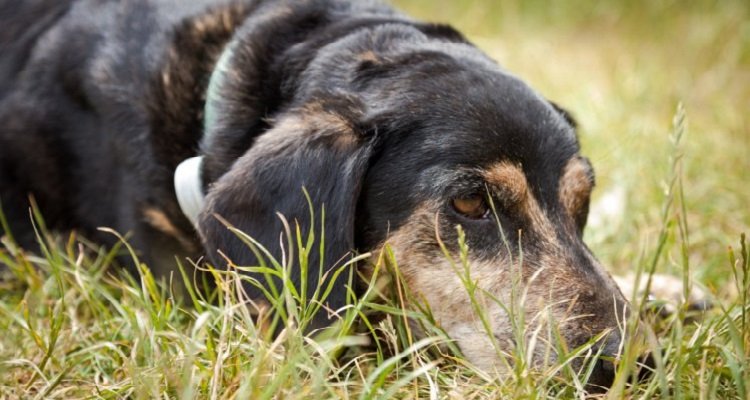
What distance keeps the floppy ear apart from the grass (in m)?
0.10

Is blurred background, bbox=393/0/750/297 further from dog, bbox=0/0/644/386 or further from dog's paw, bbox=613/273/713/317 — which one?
dog, bbox=0/0/644/386

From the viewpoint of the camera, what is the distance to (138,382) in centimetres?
224

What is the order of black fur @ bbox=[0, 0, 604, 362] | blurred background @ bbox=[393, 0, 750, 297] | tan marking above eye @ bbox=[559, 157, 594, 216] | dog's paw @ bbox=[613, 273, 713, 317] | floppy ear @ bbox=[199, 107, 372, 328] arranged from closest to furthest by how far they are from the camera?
floppy ear @ bbox=[199, 107, 372, 328] → black fur @ bbox=[0, 0, 604, 362] → tan marking above eye @ bbox=[559, 157, 594, 216] → dog's paw @ bbox=[613, 273, 713, 317] → blurred background @ bbox=[393, 0, 750, 297]

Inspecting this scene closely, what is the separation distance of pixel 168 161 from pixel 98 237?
618mm

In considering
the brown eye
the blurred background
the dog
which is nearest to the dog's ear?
the dog

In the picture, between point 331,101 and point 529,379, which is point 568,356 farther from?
point 331,101

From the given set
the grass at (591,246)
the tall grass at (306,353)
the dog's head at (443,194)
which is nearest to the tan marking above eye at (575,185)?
the dog's head at (443,194)

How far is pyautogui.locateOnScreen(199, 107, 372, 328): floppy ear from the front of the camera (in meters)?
2.67

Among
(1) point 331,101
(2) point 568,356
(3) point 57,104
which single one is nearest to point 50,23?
(3) point 57,104

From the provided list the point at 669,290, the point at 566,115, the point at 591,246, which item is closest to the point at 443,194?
the point at 566,115

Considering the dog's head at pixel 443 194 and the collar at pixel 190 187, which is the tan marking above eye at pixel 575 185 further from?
the collar at pixel 190 187

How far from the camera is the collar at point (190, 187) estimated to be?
3135mm

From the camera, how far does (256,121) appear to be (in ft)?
10.5

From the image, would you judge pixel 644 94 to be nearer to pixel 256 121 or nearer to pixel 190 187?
pixel 256 121
